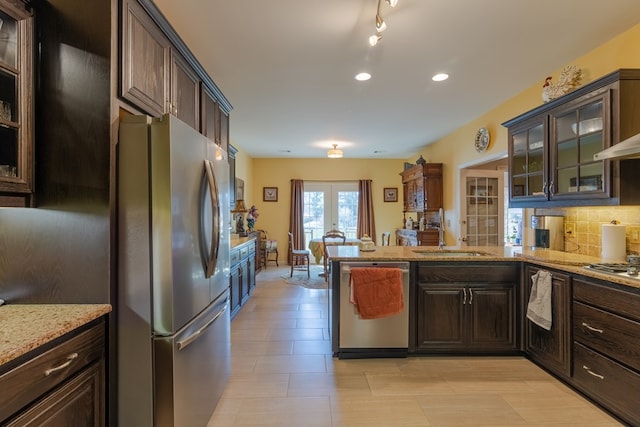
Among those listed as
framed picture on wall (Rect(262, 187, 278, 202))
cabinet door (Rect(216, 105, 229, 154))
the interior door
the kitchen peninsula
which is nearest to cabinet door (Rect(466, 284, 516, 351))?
the kitchen peninsula

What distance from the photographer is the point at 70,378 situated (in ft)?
3.94

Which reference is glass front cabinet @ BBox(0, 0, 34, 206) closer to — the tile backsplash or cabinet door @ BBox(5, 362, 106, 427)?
cabinet door @ BBox(5, 362, 106, 427)

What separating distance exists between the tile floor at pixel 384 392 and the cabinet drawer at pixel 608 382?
98 millimetres

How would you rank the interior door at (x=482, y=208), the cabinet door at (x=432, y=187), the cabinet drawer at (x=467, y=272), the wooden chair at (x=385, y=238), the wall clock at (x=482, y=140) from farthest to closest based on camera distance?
the wooden chair at (x=385, y=238) → the cabinet door at (x=432, y=187) → the interior door at (x=482, y=208) → the wall clock at (x=482, y=140) → the cabinet drawer at (x=467, y=272)

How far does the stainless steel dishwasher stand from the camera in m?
2.71

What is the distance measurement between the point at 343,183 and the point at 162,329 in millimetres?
6703

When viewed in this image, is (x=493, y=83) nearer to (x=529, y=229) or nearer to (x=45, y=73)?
(x=529, y=229)

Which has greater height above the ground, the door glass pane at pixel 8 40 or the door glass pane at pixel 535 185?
the door glass pane at pixel 8 40

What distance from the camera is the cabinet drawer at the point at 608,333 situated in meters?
1.80

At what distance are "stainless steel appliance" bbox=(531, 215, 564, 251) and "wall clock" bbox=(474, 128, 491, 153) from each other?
4.76 ft

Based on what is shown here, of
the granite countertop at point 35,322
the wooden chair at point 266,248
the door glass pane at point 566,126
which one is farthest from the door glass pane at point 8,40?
the wooden chair at point 266,248

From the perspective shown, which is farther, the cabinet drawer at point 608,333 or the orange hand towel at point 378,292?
the orange hand towel at point 378,292

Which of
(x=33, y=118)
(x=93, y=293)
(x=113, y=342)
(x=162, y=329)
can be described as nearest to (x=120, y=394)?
(x=113, y=342)

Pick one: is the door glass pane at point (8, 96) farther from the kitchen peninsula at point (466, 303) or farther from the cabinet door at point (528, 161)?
the cabinet door at point (528, 161)
